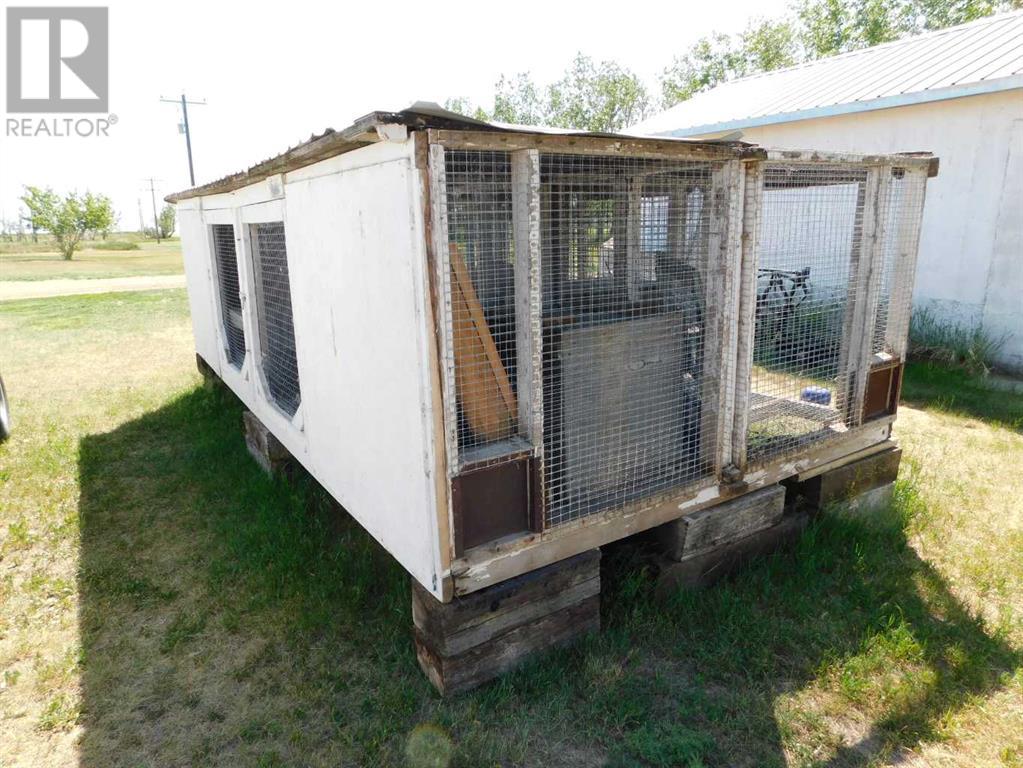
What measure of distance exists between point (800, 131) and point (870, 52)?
8.96ft

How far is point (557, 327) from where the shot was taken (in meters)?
2.94

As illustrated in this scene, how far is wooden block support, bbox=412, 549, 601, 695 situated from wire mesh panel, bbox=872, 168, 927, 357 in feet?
7.73

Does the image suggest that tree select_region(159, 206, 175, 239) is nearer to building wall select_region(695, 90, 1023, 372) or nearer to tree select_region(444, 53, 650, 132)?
tree select_region(444, 53, 650, 132)

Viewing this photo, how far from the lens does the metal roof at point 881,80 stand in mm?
7320

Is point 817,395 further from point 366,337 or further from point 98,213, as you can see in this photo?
point 98,213

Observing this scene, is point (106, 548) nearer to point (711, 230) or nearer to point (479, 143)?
point (479, 143)

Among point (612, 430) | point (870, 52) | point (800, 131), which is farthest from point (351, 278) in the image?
point (870, 52)

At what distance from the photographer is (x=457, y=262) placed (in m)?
2.65

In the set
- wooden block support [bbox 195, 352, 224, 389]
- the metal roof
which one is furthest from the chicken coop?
the metal roof

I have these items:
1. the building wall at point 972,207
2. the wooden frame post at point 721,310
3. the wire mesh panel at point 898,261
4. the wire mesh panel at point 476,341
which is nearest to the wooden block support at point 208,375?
the wire mesh panel at point 476,341

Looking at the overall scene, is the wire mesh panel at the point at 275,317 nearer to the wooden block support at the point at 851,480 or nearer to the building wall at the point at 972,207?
the wooden block support at the point at 851,480

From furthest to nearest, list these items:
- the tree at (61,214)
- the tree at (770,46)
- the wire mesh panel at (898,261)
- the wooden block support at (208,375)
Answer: the tree at (61,214)
the tree at (770,46)
the wooden block support at (208,375)
the wire mesh panel at (898,261)

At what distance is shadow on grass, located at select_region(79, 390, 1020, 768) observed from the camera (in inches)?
98.0

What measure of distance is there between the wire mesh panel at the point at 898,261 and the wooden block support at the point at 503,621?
2.36 metres
